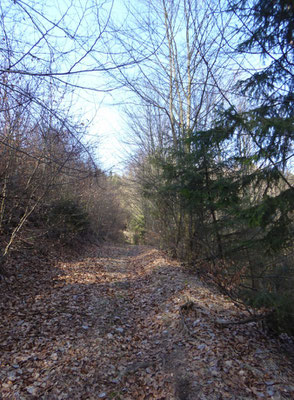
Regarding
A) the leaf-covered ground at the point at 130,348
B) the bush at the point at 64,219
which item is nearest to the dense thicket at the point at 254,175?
the leaf-covered ground at the point at 130,348

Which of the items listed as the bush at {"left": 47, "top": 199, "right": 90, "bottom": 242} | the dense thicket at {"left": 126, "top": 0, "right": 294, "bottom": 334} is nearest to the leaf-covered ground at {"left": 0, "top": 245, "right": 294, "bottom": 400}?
the dense thicket at {"left": 126, "top": 0, "right": 294, "bottom": 334}

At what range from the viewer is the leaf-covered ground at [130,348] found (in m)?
3.13

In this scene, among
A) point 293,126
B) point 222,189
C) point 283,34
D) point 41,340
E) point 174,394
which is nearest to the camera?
point 174,394

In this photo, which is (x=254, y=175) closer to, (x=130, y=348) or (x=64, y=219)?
(x=130, y=348)

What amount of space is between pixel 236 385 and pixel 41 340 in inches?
117

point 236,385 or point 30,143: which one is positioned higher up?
point 30,143

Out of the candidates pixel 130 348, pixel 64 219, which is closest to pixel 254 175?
pixel 130 348

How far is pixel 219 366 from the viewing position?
3.39 meters

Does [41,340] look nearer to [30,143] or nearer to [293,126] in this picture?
[30,143]

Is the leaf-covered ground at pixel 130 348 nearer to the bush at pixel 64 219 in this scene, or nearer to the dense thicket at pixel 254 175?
the dense thicket at pixel 254 175

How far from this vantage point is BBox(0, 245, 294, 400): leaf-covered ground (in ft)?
10.3

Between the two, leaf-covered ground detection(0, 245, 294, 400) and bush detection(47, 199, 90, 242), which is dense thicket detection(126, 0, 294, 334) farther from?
bush detection(47, 199, 90, 242)

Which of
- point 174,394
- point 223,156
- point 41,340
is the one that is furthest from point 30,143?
point 174,394

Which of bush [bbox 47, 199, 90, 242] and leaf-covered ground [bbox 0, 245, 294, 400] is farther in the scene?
bush [bbox 47, 199, 90, 242]
